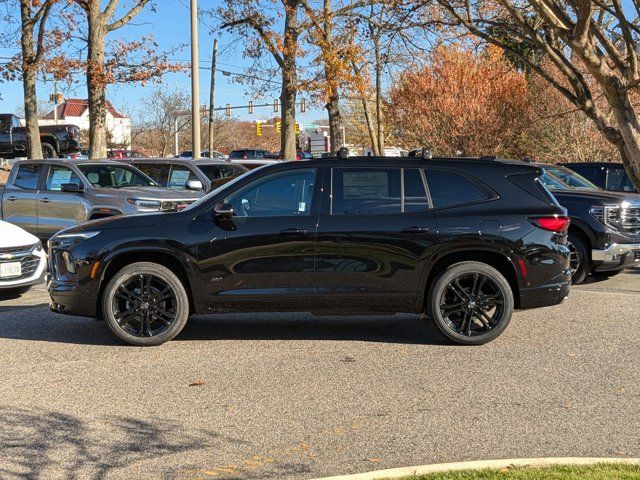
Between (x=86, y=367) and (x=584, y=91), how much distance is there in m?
13.2

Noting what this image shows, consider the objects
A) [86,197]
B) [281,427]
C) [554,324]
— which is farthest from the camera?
[86,197]

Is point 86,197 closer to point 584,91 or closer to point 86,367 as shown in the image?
point 86,367

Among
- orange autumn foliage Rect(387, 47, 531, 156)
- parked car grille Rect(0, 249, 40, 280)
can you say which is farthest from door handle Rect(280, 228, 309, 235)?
orange autumn foliage Rect(387, 47, 531, 156)

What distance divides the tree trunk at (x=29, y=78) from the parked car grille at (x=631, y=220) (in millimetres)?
20424

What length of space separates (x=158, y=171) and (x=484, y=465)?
12.8 m

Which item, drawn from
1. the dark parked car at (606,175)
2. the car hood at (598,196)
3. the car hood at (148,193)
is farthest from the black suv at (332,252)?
the dark parked car at (606,175)

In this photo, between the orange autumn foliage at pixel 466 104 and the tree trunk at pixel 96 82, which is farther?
the orange autumn foliage at pixel 466 104

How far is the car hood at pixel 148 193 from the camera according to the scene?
44.3 ft

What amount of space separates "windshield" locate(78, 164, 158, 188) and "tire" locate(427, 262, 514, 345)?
27.9ft

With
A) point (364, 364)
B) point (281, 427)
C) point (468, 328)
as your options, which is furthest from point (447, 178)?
point (281, 427)

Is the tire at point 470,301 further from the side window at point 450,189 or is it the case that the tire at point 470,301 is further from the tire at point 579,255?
the tire at point 579,255

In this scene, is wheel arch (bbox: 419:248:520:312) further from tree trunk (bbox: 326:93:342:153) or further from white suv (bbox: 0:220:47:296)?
tree trunk (bbox: 326:93:342:153)

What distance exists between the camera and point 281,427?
5199 millimetres

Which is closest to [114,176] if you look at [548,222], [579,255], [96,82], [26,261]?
[26,261]
